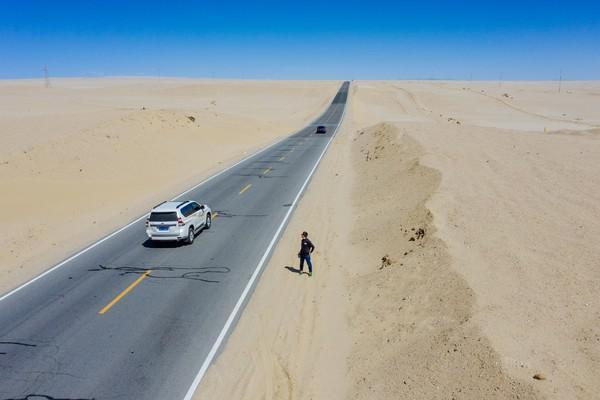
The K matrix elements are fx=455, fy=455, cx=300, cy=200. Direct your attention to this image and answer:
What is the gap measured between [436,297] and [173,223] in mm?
11155

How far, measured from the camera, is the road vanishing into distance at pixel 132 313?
1031 cm

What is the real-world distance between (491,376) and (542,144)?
31.7 metres

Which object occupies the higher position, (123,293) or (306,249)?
(306,249)

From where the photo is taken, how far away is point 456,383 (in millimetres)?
8828

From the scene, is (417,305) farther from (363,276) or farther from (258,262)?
(258,262)

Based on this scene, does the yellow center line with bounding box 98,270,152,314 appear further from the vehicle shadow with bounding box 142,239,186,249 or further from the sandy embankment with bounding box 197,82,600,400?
the sandy embankment with bounding box 197,82,600,400

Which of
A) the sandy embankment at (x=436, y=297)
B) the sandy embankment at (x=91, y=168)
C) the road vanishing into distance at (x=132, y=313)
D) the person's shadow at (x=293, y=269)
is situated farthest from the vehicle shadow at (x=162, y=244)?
the person's shadow at (x=293, y=269)

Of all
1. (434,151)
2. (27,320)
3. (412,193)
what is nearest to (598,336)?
(412,193)

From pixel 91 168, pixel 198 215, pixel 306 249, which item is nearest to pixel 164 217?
pixel 198 215

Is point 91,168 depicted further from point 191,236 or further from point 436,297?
point 436,297

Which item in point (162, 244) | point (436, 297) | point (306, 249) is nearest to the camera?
point (436, 297)

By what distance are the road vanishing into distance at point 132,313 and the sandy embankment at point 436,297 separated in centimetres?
85

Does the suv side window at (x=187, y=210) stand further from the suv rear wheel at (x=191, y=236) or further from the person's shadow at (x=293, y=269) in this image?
the person's shadow at (x=293, y=269)

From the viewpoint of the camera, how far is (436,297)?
39.7 ft
